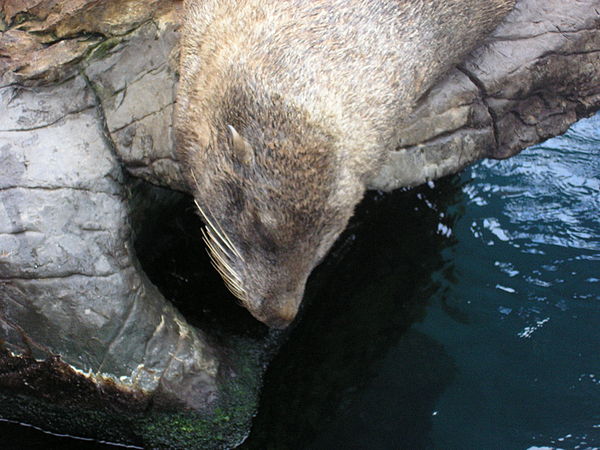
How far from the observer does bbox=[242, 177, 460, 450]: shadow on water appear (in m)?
4.55

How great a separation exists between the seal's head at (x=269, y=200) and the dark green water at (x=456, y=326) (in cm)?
98

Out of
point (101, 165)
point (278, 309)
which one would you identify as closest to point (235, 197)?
point (278, 309)

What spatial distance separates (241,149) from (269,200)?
31 cm

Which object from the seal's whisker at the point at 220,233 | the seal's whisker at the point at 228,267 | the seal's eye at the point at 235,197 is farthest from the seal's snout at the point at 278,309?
the seal's eye at the point at 235,197

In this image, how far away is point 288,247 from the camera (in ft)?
12.7

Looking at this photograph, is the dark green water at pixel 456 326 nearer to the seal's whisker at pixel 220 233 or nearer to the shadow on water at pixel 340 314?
the shadow on water at pixel 340 314

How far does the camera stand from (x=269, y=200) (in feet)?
12.2

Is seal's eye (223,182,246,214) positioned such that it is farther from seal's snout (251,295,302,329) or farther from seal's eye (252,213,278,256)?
seal's snout (251,295,302,329)

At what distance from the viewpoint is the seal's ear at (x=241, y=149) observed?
12.0ft

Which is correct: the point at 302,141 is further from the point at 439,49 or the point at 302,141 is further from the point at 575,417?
the point at 575,417

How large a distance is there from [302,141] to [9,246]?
181 cm

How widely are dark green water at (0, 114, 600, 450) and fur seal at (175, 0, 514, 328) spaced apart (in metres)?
0.98

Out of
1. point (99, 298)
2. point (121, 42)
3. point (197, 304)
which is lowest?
point (197, 304)

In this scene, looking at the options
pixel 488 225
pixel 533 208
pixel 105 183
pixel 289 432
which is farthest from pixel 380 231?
pixel 105 183
